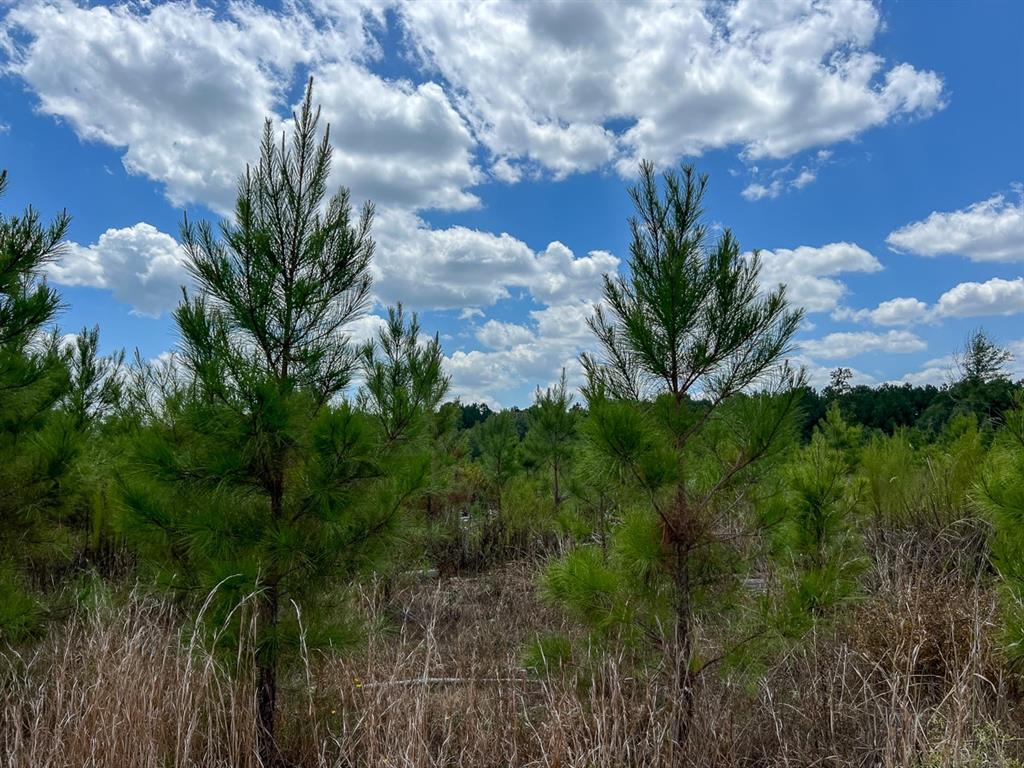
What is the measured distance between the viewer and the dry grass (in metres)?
2.83

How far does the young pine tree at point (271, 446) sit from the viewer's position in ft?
11.1

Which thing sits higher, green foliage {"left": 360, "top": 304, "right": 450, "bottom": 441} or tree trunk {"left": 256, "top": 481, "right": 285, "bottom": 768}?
green foliage {"left": 360, "top": 304, "right": 450, "bottom": 441}

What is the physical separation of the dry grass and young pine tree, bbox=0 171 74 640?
686mm

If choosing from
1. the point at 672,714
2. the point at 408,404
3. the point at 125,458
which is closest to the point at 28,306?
Result: the point at 125,458

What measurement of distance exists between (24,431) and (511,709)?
13.4ft

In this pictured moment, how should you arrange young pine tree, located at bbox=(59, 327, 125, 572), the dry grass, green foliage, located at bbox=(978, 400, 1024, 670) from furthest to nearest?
young pine tree, located at bbox=(59, 327, 125, 572) → green foliage, located at bbox=(978, 400, 1024, 670) → the dry grass

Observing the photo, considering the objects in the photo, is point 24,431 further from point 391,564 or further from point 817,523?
point 817,523

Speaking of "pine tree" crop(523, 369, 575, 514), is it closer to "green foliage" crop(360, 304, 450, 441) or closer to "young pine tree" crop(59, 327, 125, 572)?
"green foliage" crop(360, 304, 450, 441)

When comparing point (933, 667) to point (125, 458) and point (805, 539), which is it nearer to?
point (805, 539)

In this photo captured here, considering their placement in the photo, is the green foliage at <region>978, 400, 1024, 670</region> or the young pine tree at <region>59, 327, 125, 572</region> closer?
the green foliage at <region>978, 400, 1024, 670</region>

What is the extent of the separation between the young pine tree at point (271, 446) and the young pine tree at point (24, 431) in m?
1.30

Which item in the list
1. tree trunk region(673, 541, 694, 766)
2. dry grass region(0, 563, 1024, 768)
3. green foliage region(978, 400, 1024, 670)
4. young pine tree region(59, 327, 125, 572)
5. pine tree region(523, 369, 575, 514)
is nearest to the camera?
dry grass region(0, 563, 1024, 768)

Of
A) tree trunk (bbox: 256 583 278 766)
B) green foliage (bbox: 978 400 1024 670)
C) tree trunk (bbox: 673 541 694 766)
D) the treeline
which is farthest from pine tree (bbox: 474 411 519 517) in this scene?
green foliage (bbox: 978 400 1024 670)

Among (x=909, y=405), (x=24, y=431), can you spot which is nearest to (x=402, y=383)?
(x=24, y=431)
